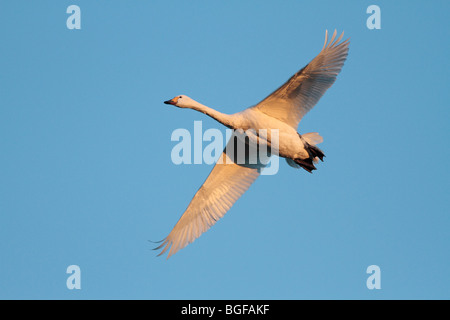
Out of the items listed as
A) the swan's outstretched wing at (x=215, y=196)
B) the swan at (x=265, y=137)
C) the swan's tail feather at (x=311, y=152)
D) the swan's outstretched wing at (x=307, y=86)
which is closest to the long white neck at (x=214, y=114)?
the swan at (x=265, y=137)

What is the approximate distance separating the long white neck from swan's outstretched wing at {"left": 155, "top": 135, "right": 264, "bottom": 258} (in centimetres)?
108

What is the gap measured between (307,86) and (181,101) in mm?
2668

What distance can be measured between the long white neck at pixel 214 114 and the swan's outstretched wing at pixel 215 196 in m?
1.08

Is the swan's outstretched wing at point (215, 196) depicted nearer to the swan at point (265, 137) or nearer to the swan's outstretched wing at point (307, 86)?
the swan at point (265, 137)

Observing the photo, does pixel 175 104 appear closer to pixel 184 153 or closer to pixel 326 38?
pixel 184 153

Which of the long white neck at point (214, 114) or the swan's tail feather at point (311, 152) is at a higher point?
the long white neck at point (214, 114)

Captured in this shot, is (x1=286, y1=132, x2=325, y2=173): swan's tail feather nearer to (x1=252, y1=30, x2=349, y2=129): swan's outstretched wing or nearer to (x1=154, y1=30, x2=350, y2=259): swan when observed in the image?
(x1=154, y1=30, x2=350, y2=259): swan

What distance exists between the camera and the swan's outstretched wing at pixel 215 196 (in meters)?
16.1

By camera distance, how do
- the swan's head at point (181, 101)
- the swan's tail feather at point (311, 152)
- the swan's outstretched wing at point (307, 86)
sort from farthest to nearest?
the swan's head at point (181, 101) < the swan's tail feather at point (311, 152) < the swan's outstretched wing at point (307, 86)

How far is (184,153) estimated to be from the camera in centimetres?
1570

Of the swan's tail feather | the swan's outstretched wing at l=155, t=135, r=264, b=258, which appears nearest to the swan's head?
the swan's outstretched wing at l=155, t=135, r=264, b=258

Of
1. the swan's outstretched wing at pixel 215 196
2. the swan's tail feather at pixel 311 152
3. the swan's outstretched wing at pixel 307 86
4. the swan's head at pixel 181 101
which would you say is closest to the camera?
the swan's outstretched wing at pixel 307 86

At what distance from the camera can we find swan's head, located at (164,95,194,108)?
→ 51.0ft
